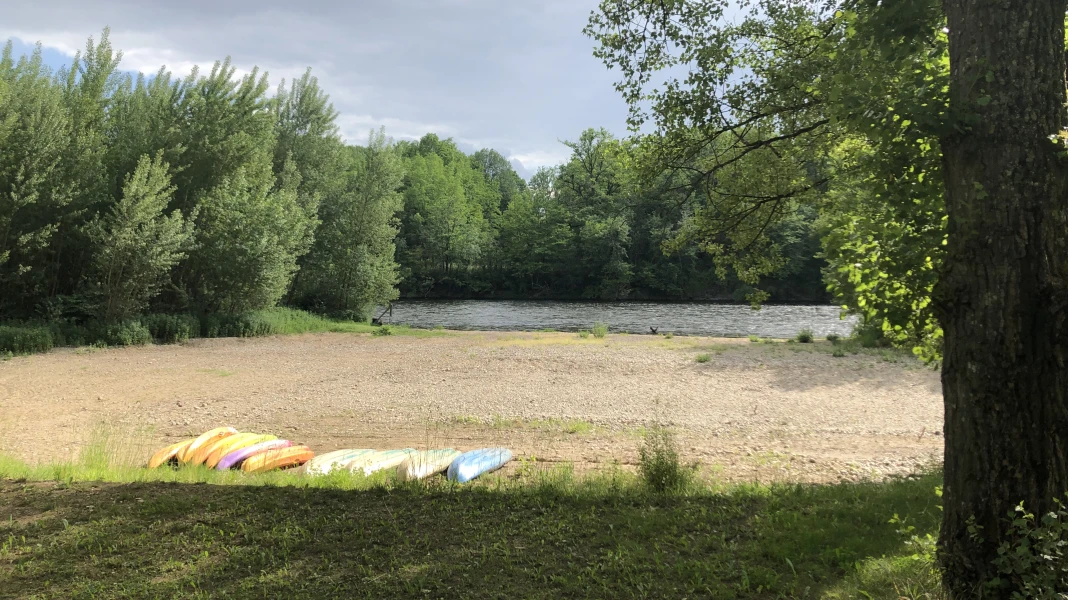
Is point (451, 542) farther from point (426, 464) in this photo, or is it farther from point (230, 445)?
point (230, 445)

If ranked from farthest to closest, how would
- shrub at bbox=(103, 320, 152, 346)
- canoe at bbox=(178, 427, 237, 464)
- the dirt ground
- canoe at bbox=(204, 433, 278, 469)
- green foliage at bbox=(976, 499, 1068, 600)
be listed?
shrub at bbox=(103, 320, 152, 346) → the dirt ground → canoe at bbox=(178, 427, 237, 464) → canoe at bbox=(204, 433, 278, 469) → green foliage at bbox=(976, 499, 1068, 600)

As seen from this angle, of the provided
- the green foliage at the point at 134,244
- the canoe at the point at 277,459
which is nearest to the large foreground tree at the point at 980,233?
the canoe at the point at 277,459

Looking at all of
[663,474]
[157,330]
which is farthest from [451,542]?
[157,330]

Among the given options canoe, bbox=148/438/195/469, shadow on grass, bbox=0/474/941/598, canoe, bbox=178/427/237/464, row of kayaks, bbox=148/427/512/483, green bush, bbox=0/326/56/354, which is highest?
shadow on grass, bbox=0/474/941/598

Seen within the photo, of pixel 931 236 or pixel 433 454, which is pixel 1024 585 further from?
pixel 433 454

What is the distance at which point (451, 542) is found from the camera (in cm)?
421

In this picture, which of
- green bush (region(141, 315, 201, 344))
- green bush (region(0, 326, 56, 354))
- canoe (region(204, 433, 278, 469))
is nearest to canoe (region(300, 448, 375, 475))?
canoe (region(204, 433, 278, 469))

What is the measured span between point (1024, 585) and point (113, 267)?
23.8 metres

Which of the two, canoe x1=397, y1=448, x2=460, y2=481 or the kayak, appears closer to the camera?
canoe x1=397, y1=448, x2=460, y2=481

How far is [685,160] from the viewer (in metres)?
8.60

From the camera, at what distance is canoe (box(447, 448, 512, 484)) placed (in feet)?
24.6

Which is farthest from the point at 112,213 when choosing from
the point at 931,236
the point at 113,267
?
the point at 931,236

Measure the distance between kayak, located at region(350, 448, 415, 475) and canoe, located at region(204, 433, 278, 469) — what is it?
1.76m

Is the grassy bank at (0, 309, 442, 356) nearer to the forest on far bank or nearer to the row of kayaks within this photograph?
the forest on far bank
